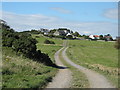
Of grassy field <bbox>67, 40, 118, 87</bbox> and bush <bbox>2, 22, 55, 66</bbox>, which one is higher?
bush <bbox>2, 22, 55, 66</bbox>

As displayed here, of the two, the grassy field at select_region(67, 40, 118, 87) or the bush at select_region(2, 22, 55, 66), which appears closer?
the grassy field at select_region(67, 40, 118, 87)

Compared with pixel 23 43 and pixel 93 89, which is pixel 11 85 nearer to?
pixel 93 89

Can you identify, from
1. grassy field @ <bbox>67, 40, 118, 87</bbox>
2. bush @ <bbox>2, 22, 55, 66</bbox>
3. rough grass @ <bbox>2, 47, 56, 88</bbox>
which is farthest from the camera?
bush @ <bbox>2, 22, 55, 66</bbox>

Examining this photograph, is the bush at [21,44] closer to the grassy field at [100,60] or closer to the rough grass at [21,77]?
the rough grass at [21,77]

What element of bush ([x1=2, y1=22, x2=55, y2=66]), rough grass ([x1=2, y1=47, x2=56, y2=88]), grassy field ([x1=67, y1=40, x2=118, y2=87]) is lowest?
grassy field ([x1=67, y1=40, x2=118, y2=87])

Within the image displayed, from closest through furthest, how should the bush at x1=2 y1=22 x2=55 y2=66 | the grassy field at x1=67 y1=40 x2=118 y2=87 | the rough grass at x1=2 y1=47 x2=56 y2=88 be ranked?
the rough grass at x1=2 y1=47 x2=56 y2=88
the grassy field at x1=67 y1=40 x2=118 y2=87
the bush at x1=2 y1=22 x2=55 y2=66

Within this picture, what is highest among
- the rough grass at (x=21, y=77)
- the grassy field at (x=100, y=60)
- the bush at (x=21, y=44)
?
the bush at (x=21, y=44)

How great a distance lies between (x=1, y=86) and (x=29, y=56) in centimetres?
1287

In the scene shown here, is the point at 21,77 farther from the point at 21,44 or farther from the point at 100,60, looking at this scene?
the point at 100,60

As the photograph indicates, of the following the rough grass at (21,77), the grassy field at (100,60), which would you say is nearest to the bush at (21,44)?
the rough grass at (21,77)

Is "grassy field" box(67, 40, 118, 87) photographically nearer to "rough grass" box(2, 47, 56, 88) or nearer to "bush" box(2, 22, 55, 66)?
"rough grass" box(2, 47, 56, 88)

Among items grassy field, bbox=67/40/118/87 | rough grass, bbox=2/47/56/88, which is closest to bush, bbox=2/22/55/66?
rough grass, bbox=2/47/56/88

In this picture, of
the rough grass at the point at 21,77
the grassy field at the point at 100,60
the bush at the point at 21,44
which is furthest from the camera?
the bush at the point at 21,44

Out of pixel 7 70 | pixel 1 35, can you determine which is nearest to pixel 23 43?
pixel 1 35
